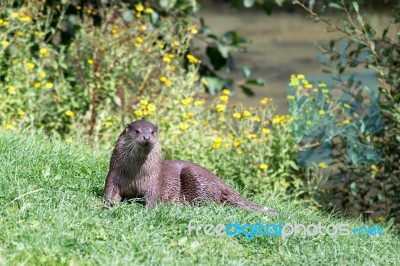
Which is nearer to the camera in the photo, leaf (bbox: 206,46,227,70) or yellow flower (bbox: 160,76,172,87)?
yellow flower (bbox: 160,76,172,87)

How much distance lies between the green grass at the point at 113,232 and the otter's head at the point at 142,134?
1.33 ft

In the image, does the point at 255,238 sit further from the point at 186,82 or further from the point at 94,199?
the point at 186,82

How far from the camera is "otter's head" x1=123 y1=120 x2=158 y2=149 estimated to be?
17.9 ft

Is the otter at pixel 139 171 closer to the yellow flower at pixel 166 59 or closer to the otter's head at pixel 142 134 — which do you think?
the otter's head at pixel 142 134

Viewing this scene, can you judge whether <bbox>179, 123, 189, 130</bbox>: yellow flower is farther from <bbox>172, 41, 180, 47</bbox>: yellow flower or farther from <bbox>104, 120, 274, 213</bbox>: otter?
<bbox>104, 120, 274, 213</bbox>: otter

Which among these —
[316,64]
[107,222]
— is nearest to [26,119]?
[107,222]

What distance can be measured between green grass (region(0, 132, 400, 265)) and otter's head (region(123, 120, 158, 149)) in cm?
41

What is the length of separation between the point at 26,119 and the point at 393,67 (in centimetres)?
340

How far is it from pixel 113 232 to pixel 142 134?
84 centimetres

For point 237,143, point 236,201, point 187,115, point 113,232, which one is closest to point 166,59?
point 187,115

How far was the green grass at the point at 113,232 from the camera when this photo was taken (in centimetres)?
459

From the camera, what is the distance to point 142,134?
5.49 meters

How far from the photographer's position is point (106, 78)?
8.64m

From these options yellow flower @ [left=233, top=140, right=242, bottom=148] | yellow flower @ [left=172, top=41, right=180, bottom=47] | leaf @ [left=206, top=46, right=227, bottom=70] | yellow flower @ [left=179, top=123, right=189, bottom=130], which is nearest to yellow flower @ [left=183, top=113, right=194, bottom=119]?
yellow flower @ [left=179, top=123, right=189, bottom=130]
